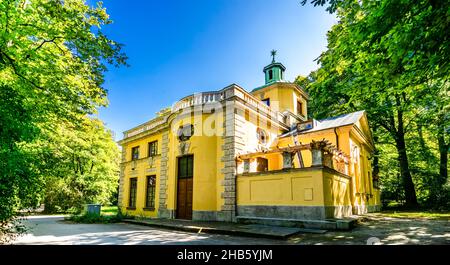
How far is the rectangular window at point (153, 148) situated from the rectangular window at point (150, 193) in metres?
1.74

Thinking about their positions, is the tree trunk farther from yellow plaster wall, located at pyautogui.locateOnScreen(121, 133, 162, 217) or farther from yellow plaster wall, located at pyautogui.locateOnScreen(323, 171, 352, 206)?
yellow plaster wall, located at pyautogui.locateOnScreen(121, 133, 162, 217)

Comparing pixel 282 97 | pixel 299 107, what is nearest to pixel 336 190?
pixel 282 97

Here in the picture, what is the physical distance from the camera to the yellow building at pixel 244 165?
10734 millimetres

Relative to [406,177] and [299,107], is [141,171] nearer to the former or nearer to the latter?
[299,107]

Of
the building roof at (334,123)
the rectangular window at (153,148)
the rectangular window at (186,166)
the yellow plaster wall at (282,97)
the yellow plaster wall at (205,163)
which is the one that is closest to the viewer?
the yellow plaster wall at (205,163)

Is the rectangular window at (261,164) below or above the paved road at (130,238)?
above

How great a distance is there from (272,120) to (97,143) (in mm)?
20096

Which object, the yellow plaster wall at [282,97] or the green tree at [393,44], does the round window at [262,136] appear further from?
the green tree at [393,44]

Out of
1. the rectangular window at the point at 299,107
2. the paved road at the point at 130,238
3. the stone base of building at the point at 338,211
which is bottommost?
the paved road at the point at 130,238

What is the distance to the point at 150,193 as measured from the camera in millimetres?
17672

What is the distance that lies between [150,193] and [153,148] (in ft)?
10.6

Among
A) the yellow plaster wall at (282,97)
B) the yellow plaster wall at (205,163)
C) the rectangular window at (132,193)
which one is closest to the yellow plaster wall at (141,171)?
the rectangular window at (132,193)

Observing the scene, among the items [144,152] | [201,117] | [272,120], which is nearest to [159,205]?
[144,152]

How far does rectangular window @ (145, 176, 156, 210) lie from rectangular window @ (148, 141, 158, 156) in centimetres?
174
